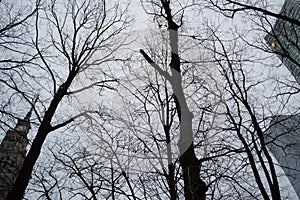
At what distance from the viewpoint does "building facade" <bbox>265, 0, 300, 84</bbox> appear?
7.30 metres

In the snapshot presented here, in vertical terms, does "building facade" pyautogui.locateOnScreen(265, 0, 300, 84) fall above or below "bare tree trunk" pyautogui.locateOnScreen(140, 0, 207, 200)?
above

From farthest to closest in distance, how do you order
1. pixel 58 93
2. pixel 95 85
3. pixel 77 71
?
pixel 95 85
pixel 77 71
pixel 58 93

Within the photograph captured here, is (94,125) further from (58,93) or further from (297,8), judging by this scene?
(297,8)

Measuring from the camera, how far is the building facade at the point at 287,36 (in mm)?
7301

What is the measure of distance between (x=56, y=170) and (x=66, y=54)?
165 inches

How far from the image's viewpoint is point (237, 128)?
295 inches

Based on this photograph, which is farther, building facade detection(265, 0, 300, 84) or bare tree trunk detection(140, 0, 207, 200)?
building facade detection(265, 0, 300, 84)

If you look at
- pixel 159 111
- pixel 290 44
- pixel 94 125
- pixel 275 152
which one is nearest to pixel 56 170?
pixel 94 125

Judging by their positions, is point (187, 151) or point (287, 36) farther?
point (287, 36)

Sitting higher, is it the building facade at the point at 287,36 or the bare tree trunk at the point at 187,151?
the building facade at the point at 287,36

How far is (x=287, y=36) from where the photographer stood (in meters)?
7.90

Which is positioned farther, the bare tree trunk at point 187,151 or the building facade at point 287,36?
the building facade at point 287,36

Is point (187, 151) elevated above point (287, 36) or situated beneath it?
situated beneath

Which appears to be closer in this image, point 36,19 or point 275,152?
point 36,19
